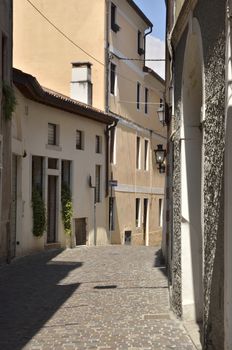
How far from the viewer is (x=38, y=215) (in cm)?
1700

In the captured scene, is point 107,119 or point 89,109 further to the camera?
point 107,119

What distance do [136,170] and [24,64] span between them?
6.85 meters

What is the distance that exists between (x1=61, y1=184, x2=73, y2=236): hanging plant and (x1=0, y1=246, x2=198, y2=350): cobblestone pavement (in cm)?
372

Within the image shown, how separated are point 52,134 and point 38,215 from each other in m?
2.90

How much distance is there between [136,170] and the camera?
91.4ft

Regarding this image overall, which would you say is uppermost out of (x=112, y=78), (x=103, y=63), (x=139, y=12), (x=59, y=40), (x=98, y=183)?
(x=139, y=12)

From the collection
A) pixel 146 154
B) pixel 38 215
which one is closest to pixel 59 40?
pixel 146 154

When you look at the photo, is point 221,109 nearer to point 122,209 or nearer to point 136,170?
point 122,209

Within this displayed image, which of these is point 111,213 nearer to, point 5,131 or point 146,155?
point 146,155

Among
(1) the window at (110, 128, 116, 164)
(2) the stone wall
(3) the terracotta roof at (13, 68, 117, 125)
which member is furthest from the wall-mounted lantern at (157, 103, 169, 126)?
(2) the stone wall

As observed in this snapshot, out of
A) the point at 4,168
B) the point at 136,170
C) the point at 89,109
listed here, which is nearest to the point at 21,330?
the point at 4,168

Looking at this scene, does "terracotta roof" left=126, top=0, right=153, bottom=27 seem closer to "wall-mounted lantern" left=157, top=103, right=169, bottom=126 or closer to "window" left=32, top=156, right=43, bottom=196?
"wall-mounted lantern" left=157, top=103, right=169, bottom=126

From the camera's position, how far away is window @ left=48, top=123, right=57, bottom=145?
18.5 meters

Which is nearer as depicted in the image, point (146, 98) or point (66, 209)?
point (66, 209)
